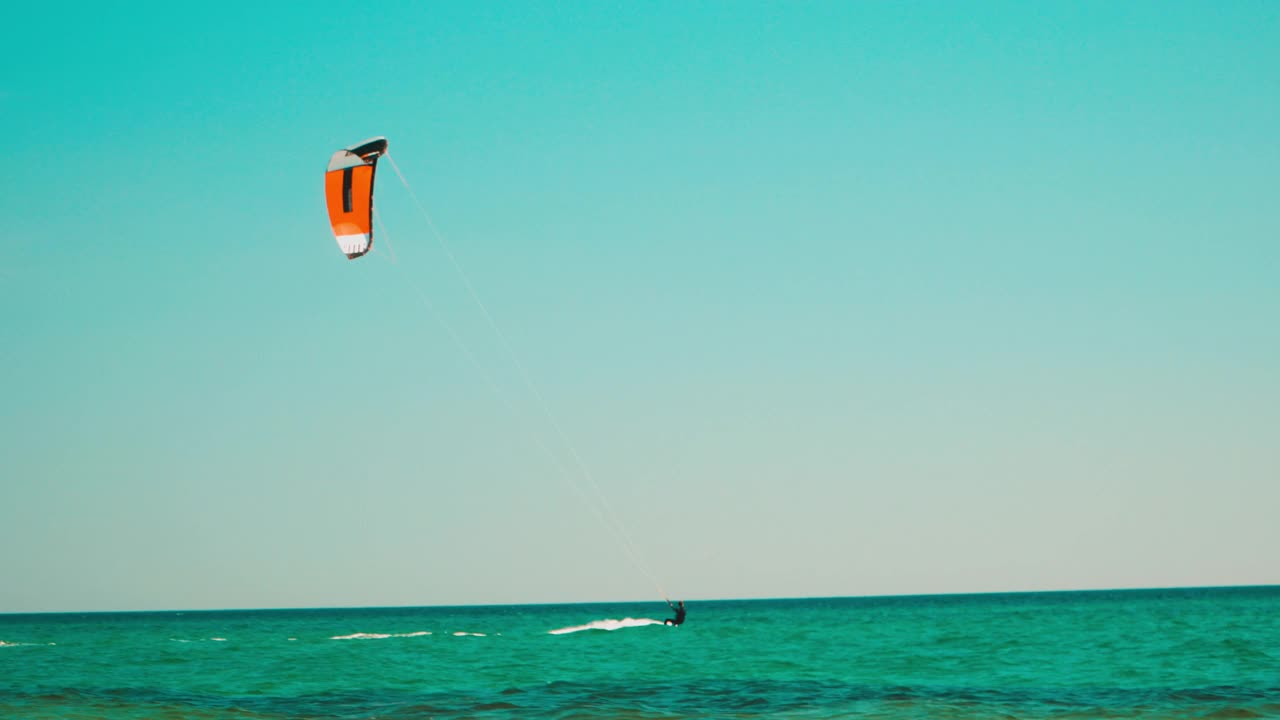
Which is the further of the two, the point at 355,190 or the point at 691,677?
the point at 691,677

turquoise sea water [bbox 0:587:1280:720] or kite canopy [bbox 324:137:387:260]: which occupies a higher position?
kite canopy [bbox 324:137:387:260]

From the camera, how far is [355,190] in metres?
17.5

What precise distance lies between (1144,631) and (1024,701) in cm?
2394

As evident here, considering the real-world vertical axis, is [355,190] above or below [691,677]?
above

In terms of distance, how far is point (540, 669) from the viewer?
29.6 meters

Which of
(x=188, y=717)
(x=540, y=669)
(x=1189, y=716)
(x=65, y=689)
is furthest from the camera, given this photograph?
(x=540, y=669)

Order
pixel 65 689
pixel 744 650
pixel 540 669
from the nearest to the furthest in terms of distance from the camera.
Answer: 1. pixel 65 689
2. pixel 540 669
3. pixel 744 650

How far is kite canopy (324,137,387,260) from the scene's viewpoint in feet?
57.2

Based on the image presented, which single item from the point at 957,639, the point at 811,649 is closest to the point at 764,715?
the point at 811,649

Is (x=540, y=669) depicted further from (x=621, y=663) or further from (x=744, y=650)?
(x=744, y=650)

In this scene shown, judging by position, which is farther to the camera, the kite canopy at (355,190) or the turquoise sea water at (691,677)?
the turquoise sea water at (691,677)

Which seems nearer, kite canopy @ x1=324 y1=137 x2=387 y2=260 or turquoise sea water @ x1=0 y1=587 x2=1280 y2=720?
kite canopy @ x1=324 y1=137 x2=387 y2=260

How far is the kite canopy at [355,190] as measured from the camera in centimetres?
1742

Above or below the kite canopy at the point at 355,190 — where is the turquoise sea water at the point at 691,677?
below
